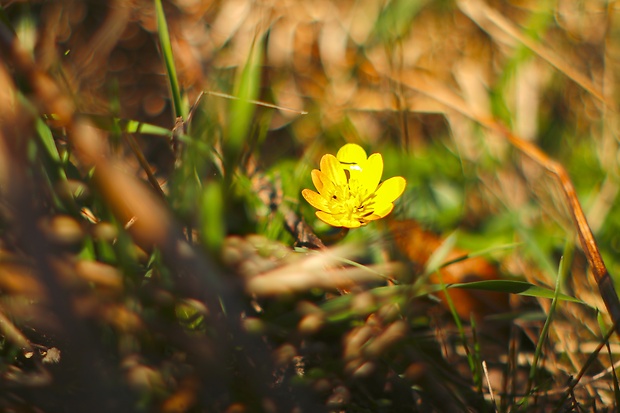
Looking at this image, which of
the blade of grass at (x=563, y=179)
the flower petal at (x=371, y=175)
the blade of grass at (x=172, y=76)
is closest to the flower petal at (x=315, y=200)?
the flower petal at (x=371, y=175)

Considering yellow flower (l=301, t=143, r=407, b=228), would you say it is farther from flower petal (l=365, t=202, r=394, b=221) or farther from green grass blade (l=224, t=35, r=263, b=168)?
green grass blade (l=224, t=35, r=263, b=168)

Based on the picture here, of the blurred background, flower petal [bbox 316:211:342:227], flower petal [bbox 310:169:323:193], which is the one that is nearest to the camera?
the blurred background

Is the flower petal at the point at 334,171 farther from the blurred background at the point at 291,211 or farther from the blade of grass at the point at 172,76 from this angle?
the blade of grass at the point at 172,76

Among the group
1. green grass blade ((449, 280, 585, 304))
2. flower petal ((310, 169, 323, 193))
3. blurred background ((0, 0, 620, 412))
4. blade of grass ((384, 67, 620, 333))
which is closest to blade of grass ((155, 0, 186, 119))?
blurred background ((0, 0, 620, 412))

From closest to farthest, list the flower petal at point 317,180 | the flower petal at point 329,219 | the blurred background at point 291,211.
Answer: the blurred background at point 291,211 < the flower petal at point 329,219 < the flower petal at point 317,180

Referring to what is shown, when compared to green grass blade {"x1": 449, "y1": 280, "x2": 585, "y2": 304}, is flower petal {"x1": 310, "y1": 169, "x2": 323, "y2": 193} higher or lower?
higher

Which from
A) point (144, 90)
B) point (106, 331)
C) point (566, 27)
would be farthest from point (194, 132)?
point (566, 27)

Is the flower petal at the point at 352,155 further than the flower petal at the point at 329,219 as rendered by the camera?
Yes
